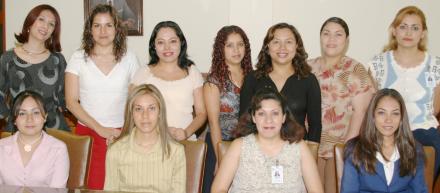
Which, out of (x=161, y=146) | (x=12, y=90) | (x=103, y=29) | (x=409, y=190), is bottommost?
(x=409, y=190)

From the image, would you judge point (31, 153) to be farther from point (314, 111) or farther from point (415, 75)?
point (415, 75)

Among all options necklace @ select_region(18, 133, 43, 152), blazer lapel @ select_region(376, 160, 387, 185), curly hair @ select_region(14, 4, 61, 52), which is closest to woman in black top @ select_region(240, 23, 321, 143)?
blazer lapel @ select_region(376, 160, 387, 185)

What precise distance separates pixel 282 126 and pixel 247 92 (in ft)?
1.48

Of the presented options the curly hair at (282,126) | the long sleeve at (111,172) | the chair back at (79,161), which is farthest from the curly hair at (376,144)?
the chair back at (79,161)

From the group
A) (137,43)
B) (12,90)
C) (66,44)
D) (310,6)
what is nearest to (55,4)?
(66,44)

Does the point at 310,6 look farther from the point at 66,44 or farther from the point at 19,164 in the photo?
the point at 19,164

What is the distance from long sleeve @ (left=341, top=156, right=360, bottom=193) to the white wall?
7.63ft

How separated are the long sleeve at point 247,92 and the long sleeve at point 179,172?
56 centimetres

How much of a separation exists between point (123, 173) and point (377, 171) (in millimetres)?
1304

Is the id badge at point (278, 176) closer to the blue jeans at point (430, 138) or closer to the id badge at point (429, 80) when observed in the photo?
the blue jeans at point (430, 138)

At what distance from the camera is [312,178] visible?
8.93 ft

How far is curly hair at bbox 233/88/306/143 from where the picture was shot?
285cm

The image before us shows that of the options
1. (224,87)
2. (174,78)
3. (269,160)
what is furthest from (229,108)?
(269,160)

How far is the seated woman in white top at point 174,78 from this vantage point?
341cm
